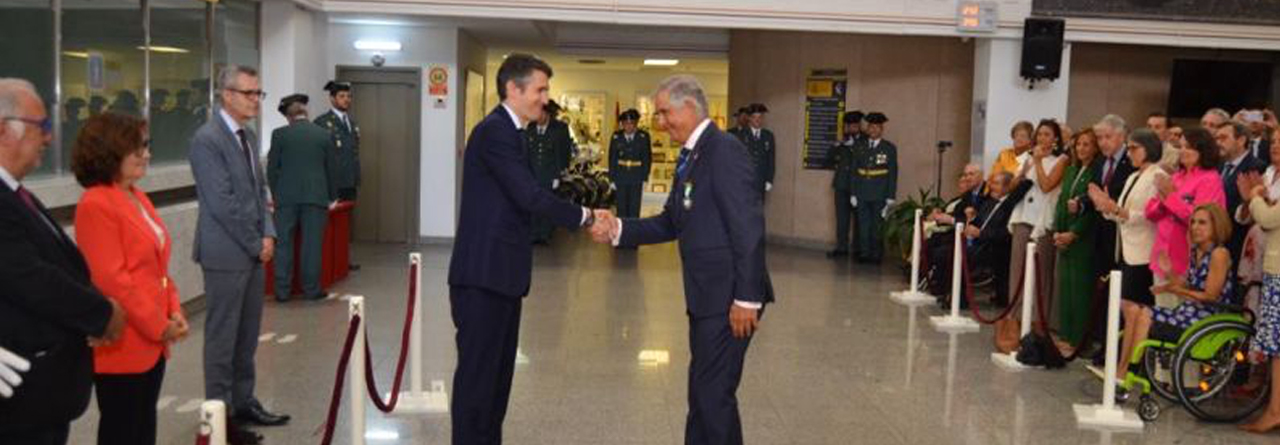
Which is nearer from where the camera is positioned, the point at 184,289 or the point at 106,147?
the point at 106,147

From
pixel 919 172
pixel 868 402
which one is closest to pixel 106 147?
pixel 868 402

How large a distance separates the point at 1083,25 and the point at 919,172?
8.70ft

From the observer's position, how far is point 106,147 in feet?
12.3

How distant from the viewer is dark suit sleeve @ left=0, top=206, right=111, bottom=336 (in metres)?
2.88

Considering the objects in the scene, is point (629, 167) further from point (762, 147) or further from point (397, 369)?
point (397, 369)

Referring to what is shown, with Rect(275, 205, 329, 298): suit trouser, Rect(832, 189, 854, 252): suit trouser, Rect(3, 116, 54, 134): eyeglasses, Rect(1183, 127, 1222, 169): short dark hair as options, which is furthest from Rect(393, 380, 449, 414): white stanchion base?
Rect(832, 189, 854, 252): suit trouser

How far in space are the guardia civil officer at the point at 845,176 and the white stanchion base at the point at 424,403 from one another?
842 cm

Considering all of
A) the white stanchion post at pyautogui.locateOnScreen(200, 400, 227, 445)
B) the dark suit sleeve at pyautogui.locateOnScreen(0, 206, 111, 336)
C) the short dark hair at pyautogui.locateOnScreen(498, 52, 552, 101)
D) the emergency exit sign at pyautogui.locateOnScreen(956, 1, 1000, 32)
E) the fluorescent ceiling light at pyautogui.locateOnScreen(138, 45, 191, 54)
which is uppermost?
the emergency exit sign at pyautogui.locateOnScreen(956, 1, 1000, 32)

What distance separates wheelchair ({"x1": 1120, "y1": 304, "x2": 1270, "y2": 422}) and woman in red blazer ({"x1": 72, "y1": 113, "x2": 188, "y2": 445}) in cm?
477

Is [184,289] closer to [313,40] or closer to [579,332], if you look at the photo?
[579,332]

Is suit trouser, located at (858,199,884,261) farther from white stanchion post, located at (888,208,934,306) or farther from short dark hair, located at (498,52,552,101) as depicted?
short dark hair, located at (498,52,552,101)

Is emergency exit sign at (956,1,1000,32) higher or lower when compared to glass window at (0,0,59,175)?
higher

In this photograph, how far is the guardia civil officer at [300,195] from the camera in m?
9.30

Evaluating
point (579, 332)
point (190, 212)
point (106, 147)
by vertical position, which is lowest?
point (579, 332)
